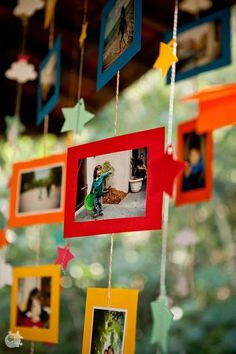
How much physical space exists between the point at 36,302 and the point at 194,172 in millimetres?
508

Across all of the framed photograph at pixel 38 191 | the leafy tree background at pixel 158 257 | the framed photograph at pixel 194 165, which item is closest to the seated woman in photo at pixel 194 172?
the framed photograph at pixel 194 165

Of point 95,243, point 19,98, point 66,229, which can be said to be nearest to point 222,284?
point 95,243

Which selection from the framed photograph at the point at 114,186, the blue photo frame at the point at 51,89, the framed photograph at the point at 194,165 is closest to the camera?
the framed photograph at the point at 114,186

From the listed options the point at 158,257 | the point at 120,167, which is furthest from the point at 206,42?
the point at 158,257

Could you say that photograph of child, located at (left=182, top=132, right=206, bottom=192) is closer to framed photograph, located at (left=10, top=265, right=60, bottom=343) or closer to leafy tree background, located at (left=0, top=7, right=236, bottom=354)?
framed photograph, located at (left=10, top=265, right=60, bottom=343)

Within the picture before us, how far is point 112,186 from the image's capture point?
798 millimetres

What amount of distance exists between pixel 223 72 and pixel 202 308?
1.52 metres

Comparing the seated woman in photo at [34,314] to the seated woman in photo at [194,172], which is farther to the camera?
the seated woman in photo at [194,172]

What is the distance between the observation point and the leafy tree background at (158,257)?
2.75 meters

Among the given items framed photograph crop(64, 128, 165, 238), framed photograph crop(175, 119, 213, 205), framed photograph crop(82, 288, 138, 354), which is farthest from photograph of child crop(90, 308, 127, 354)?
framed photograph crop(175, 119, 213, 205)

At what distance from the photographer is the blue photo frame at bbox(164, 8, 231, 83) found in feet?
4.02

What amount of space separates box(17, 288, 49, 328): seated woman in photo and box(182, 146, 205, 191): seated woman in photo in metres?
0.47

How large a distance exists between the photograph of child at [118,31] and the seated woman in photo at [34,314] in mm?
511

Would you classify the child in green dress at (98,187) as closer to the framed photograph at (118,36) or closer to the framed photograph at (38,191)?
the framed photograph at (118,36)
